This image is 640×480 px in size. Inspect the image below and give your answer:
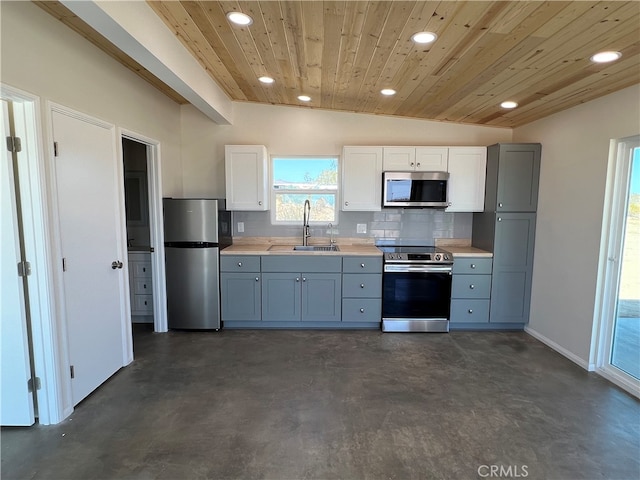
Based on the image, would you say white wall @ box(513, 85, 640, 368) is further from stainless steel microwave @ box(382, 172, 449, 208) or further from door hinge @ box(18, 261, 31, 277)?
door hinge @ box(18, 261, 31, 277)

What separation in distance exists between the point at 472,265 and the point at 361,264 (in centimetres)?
126

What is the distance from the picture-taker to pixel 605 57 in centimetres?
215

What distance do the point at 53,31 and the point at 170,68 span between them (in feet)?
2.22

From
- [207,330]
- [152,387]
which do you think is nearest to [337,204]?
[207,330]

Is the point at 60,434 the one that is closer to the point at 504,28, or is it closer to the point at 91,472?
the point at 91,472

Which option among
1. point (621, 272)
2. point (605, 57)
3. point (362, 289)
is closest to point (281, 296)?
point (362, 289)

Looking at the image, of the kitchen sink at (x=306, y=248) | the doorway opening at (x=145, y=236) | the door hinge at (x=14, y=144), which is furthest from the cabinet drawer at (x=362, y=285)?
the door hinge at (x=14, y=144)

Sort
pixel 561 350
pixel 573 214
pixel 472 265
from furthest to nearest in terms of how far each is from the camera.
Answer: pixel 472 265, pixel 561 350, pixel 573 214

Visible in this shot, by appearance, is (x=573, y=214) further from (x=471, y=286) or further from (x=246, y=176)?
(x=246, y=176)

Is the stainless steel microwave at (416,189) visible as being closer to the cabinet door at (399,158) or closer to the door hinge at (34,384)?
the cabinet door at (399,158)

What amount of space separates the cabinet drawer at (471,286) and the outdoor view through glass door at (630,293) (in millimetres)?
1147

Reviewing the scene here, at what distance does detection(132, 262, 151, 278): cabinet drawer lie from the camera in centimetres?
390

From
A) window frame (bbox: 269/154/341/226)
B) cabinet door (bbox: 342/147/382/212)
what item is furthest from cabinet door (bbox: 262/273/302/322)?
cabinet door (bbox: 342/147/382/212)

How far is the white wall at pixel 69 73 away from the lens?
1853 mm
